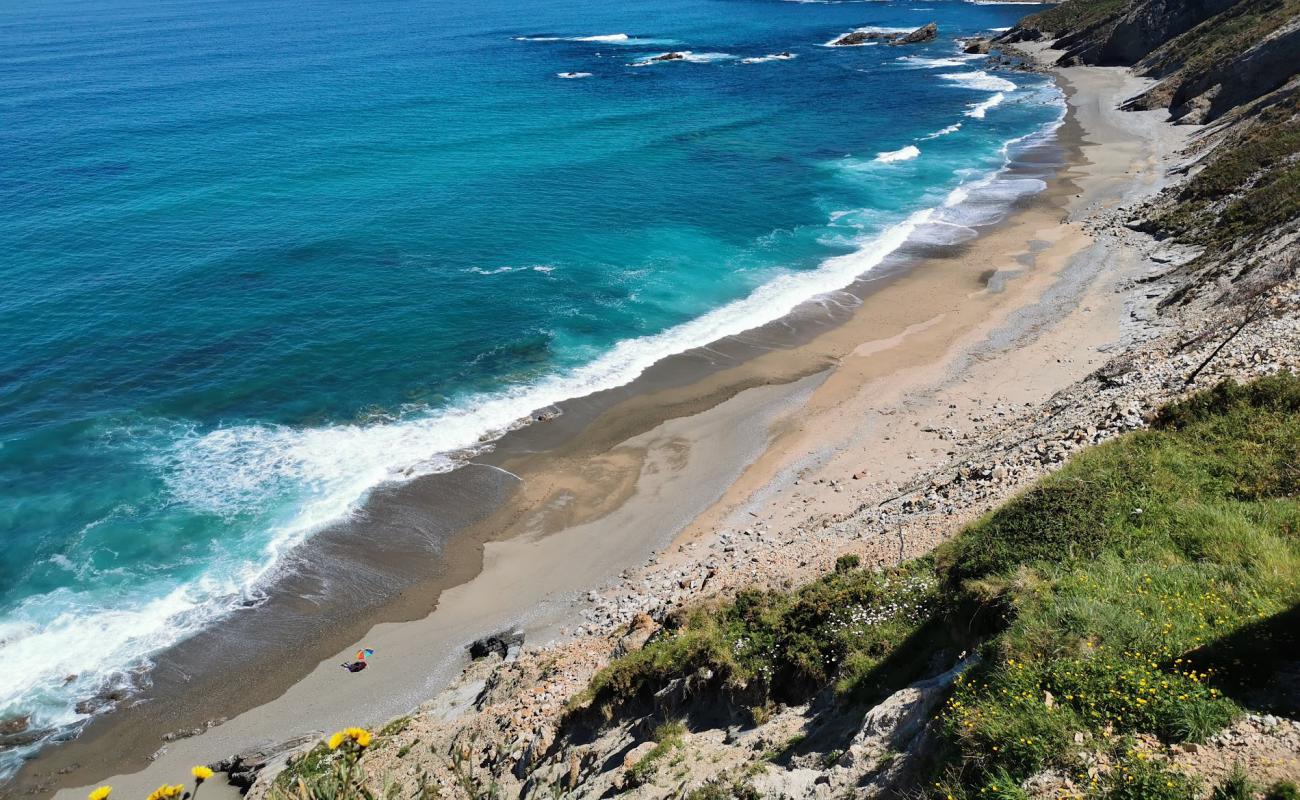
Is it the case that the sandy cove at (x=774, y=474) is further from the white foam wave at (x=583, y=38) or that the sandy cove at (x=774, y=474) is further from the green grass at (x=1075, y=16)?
the white foam wave at (x=583, y=38)

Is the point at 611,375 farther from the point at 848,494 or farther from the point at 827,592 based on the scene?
the point at 827,592

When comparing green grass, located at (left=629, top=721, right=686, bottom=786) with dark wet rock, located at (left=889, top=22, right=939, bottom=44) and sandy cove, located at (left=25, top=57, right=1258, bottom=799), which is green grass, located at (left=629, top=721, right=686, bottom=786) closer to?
sandy cove, located at (left=25, top=57, right=1258, bottom=799)

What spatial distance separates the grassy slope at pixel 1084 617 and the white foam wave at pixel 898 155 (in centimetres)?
5101

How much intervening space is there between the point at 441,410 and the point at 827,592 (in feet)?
69.3

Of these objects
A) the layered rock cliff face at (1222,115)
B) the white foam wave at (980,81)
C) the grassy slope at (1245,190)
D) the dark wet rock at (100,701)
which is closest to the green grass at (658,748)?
the dark wet rock at (100,701)

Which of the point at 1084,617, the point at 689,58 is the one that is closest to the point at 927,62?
the point at 689,58

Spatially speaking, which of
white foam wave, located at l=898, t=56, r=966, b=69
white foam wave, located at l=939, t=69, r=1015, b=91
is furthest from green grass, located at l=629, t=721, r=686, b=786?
white foam wave, located at l=898, t=56, r=966, b=69

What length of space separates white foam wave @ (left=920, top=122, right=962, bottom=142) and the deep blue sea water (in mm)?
483

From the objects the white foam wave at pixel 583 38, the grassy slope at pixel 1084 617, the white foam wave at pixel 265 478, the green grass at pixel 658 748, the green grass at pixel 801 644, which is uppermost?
the white foam wave at pixel 583 38

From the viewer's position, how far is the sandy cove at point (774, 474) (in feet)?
66.0

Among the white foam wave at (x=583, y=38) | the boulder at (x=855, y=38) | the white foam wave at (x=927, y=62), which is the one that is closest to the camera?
the white foam wave at (x=927, y=62)

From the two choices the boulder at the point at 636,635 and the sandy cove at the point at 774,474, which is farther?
the sandy cove at the point at 774,474

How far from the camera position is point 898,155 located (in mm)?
65250

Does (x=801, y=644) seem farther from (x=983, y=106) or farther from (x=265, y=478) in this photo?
(x=983, y=106)
